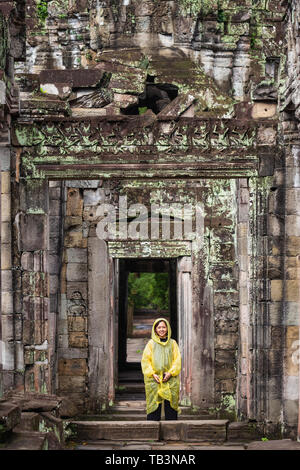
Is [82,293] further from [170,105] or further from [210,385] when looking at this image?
[170,105]

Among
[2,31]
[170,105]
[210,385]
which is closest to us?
[2,31]

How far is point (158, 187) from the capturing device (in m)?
12.3

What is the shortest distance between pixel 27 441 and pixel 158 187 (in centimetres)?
674

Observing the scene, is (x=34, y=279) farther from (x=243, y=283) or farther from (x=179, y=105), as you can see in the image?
(x=179, y=105)

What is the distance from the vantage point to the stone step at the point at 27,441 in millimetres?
5938

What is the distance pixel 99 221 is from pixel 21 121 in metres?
3.83

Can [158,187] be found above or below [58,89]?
below

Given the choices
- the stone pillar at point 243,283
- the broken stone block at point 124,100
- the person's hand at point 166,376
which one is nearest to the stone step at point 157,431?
the person's hand at point 166,376

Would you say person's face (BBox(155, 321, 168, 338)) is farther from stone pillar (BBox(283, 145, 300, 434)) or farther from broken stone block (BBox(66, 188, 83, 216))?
broken stone block (BBox(66, 188, 83, 216))

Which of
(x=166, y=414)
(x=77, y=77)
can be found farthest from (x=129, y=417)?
(x=77, y=77)

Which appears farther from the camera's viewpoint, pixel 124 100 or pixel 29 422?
pixel 124 100

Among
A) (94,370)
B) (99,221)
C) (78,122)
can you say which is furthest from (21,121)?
(94,370)

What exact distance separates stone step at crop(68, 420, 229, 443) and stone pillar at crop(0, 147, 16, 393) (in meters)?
1.53

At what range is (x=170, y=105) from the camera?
36.8ft
